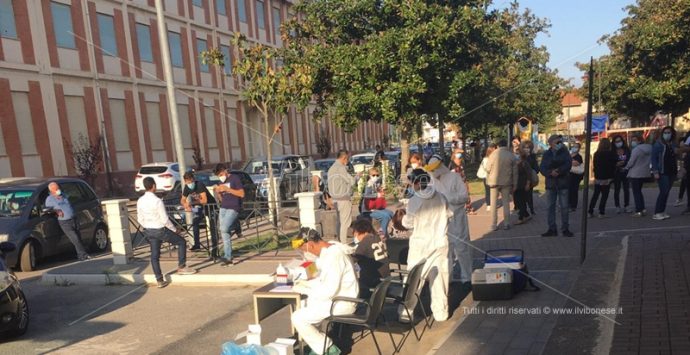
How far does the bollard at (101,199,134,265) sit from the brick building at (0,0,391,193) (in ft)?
35.2

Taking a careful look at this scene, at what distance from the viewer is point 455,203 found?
6383 mm

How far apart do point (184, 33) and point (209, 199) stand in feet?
75.3

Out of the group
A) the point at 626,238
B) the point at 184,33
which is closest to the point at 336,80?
the point at 626,238

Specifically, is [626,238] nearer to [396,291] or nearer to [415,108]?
[396,291]

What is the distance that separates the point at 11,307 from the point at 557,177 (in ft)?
26.8

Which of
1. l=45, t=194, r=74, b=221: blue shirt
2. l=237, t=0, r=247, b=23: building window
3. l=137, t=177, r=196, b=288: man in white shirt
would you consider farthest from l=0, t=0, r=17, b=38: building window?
l=137, t=177, r=196, b=288: man in white shirt

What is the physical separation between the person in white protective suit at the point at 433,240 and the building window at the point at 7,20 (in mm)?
21120

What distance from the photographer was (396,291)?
207 inches

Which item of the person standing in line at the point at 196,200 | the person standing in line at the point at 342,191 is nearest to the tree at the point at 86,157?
the person standing in line at the point at 196,200

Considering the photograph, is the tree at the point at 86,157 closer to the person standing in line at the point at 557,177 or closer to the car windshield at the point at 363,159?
the car windshield at the point at 363,159

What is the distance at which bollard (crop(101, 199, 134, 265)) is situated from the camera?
9.07 metres

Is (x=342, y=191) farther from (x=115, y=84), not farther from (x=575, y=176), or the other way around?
(x=115, y=84)

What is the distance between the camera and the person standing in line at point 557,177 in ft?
28.7

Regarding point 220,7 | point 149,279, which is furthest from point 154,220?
point 220,7
